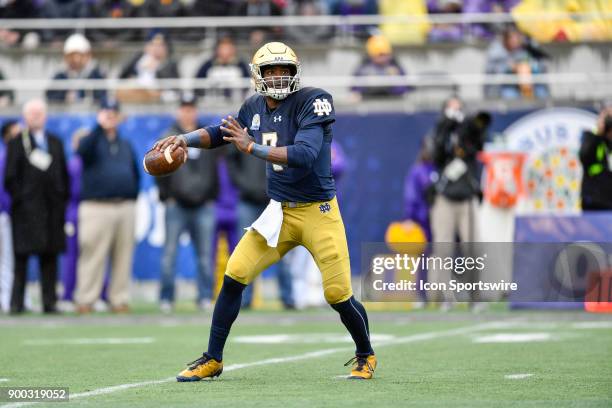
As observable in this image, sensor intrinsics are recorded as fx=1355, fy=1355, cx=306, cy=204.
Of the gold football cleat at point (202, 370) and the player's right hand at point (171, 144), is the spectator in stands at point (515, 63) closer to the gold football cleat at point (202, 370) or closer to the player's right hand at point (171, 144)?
the player's right hand at point (171, 144)

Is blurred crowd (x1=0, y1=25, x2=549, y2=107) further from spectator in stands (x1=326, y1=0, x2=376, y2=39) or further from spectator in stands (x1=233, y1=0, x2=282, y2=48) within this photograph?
spectator in stands (x1=326, y1=0, x2=376, y2=39)

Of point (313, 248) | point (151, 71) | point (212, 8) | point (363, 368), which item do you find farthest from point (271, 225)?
point (212, 8)

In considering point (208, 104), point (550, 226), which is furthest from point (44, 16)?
point (550, 226)

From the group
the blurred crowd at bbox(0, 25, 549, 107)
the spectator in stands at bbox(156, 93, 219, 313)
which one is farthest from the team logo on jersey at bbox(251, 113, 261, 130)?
the blurred crowd at bbox(0, 25, 549, 107)

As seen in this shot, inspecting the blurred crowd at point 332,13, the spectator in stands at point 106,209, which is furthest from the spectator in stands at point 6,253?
the blurred crowd at point 332,13

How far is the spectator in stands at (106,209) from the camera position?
15727mm

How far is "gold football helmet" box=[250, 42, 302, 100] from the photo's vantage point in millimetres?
8172

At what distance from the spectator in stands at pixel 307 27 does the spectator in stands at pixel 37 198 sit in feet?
17.3

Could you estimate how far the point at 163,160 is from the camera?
321 inches

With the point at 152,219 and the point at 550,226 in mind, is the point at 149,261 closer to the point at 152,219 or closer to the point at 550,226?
the point at 152,219

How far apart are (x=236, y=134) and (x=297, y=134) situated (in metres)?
0.40

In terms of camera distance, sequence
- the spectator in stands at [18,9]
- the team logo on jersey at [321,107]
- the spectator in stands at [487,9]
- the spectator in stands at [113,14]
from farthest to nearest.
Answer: the spectator in stands at [18,9] < the spectator in stands at [113,14] < the spectator in stands at [487,9] < the team logo on jersey at [321,107]

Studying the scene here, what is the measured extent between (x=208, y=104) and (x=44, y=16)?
423 centimetres

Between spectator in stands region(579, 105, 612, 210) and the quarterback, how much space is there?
23.7ft
